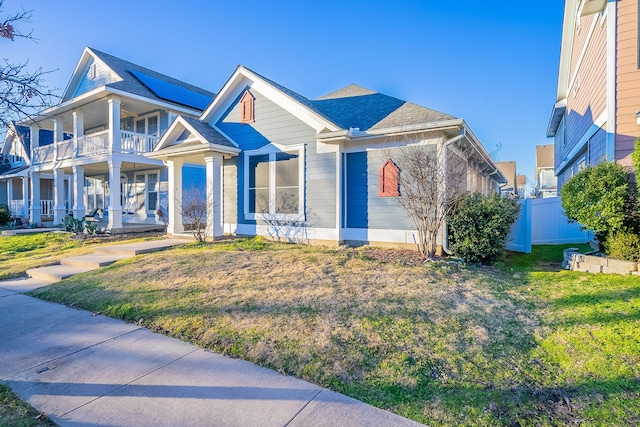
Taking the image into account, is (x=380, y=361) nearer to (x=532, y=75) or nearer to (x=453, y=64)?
(x=453, y=64)

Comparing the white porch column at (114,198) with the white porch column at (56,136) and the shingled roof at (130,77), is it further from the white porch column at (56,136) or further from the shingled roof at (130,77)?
the white porch column at (56,136)

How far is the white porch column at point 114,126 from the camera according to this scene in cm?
1391

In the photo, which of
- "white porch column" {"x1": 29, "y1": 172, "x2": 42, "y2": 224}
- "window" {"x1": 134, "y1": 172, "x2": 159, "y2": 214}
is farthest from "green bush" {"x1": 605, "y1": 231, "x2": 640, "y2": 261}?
"white porch column" {"x1": 29, "y1": 172, "x2": 42, "y2": 224}

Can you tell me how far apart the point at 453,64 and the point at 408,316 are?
14319 mm

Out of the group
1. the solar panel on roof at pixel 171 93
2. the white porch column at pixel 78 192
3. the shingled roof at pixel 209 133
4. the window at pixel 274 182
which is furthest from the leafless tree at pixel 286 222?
the white porch column at pixel 78 192

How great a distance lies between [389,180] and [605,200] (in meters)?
4.35

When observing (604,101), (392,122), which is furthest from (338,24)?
(604,101)

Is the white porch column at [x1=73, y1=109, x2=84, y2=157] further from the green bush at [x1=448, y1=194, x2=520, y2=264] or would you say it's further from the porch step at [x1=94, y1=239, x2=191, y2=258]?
the green bush at [x1=448, y1=194, x2=520, y2=264]

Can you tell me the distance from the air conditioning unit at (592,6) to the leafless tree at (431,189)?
16.9 feet

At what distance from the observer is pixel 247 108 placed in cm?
1073

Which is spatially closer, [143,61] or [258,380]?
[258,380]

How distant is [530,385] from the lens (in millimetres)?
2836

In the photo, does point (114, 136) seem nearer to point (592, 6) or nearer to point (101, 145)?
point (101, 145)

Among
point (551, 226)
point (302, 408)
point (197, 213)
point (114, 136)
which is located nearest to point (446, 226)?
point (551, 226)
